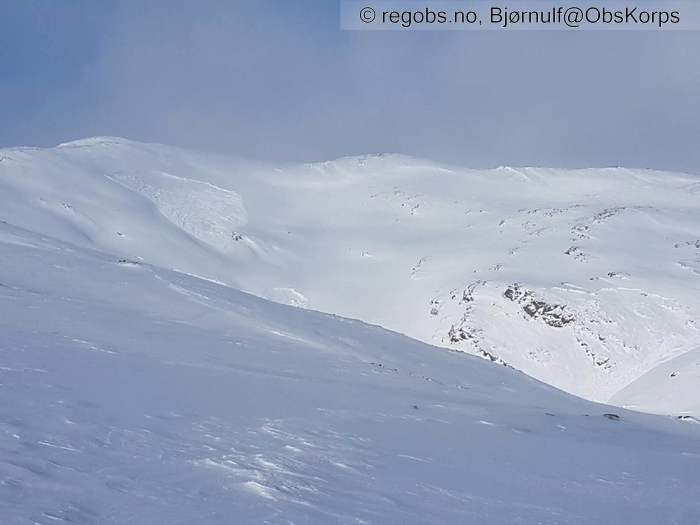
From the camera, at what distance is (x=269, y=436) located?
21.9 ft

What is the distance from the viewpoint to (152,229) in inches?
2584

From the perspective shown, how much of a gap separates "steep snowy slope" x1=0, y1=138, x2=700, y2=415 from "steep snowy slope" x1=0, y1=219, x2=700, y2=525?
77.7 ft

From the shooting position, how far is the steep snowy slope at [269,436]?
4.87 meters

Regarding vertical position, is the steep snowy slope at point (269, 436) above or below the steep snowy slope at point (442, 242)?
below

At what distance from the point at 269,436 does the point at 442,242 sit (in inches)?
2816

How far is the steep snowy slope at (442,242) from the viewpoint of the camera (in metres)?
53.1

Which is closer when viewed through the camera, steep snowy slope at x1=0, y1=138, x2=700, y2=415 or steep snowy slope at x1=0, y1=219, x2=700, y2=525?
steep snowy slope at x1=0, y1=219, x2=700, y2=525

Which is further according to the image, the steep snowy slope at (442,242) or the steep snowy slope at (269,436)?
the steep snowy slope at (442,242)

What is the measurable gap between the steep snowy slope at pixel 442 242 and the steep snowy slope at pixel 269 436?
77.7ft

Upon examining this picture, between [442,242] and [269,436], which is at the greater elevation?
[442,242]

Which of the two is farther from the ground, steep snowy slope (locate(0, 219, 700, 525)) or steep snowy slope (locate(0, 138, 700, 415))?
steep snowy slope (locate(0, 138, 700, 415))

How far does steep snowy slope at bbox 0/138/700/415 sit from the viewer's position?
174 ft

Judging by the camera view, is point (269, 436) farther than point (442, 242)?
No

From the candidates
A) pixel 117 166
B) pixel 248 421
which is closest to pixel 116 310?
pixel 248 421
